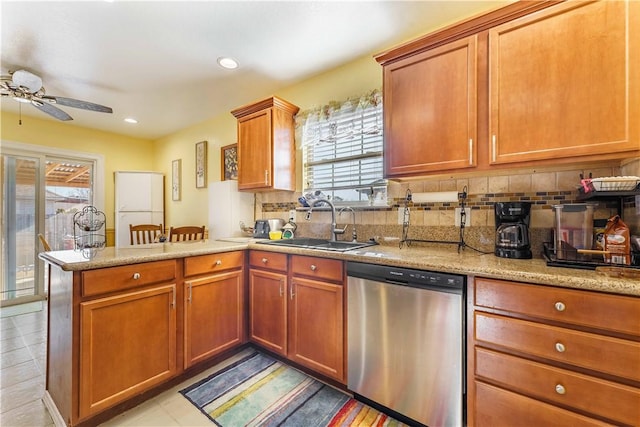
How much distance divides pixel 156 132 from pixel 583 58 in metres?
5.07

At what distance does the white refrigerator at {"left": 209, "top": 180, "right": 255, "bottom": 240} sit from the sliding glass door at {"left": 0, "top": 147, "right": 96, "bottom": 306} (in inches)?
86.5

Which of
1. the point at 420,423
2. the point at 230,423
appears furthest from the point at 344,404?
the point at 230,423

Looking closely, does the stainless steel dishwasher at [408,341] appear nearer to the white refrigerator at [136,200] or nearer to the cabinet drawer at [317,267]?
the cabinet drawer at [317,267]

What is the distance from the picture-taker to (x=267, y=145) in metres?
2.54

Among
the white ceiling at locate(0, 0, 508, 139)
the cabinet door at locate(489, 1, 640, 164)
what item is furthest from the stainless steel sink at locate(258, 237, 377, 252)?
the white ceiling at locate(0, 0, 508, 139)

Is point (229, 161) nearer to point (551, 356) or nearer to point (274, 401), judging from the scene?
Answer: point (274, 401)

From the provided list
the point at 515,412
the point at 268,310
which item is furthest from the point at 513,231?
the point at 268,310

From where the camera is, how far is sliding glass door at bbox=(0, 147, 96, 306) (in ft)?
11.3

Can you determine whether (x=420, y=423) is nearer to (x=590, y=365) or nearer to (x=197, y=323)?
(x=590, y=365)

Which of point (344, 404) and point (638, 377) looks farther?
point (344, 404)

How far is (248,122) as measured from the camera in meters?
2.69

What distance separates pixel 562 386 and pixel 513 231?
2.32 ft

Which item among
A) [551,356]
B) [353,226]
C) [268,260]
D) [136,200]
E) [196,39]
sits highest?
[196,39]

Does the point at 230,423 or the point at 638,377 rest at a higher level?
the point at 638,377
